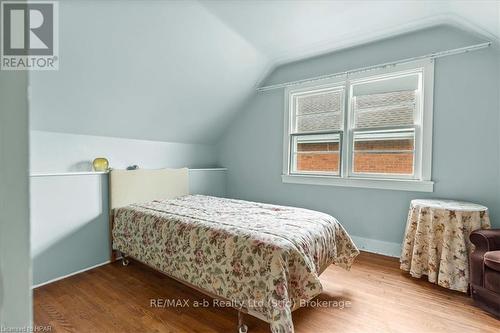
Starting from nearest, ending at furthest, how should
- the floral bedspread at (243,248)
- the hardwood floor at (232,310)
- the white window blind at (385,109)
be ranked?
1. the floral bedspread at (243,248)
2. the hardwood floor at (232,310)
3. the white window blind at (385,109)

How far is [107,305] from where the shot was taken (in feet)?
6.29

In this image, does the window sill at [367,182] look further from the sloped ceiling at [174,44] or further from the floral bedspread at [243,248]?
the sloped ceiling at [174,44]

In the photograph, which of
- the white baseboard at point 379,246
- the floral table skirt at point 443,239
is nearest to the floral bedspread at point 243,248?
the floral table skirt at point 443,239

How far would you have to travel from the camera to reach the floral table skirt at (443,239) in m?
2.06

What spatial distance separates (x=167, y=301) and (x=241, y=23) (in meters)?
2.77

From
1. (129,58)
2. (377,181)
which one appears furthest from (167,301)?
(377,181)

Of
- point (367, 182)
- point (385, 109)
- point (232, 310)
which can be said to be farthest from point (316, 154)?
point (232, 310)

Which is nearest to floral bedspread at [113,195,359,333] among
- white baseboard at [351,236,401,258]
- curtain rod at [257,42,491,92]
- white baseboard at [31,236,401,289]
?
white baseboard at [31,236,401,289]

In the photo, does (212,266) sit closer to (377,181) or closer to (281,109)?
(377,181)

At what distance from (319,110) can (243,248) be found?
2.43 meters

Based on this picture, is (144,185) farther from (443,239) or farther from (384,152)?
(443,239)

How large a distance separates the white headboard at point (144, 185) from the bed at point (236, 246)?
0.01 metres

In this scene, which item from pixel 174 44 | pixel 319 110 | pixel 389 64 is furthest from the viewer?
pixel 319 110

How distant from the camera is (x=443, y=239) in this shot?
83.7 inches
